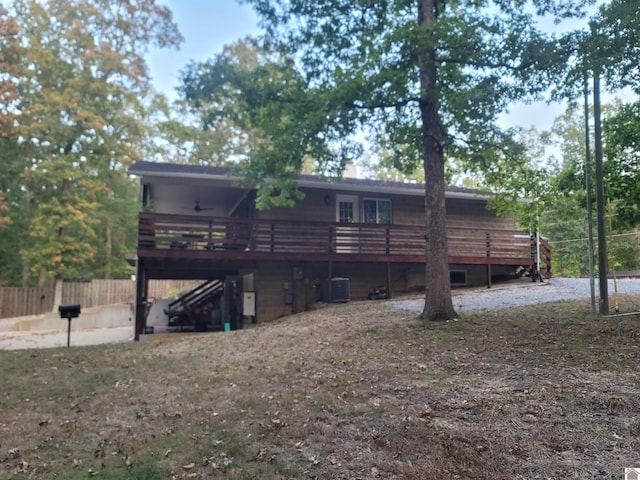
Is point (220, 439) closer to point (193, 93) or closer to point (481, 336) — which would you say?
point (481, 336)

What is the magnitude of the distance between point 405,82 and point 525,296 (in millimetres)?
6328

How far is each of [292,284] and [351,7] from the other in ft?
25.8

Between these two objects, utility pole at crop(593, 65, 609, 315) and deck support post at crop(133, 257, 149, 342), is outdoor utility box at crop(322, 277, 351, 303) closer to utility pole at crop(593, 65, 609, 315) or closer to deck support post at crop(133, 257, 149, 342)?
deck support post at crop(133, 257, 149, 342)

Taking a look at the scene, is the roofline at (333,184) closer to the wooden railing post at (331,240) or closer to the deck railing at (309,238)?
the deck railing at (309,238)

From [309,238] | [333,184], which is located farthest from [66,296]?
[333,184]

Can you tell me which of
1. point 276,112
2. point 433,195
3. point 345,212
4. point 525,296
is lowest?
point 525,296

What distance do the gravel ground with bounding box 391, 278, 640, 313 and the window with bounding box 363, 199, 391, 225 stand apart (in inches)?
172

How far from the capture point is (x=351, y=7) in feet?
30.2

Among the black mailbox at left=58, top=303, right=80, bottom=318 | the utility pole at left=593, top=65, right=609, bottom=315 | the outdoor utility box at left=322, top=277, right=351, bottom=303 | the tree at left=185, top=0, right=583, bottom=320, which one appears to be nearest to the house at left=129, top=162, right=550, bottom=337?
the outdoor utility box at left=322, top=277, right=351, bottom=303

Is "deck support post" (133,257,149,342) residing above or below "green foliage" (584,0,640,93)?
below

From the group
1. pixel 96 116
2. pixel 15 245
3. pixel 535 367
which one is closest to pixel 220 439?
pixel 535 367

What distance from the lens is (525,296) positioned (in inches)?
449

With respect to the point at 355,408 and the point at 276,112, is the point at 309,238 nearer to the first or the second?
the point at 276,112

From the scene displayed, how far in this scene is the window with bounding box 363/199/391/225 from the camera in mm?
16078
